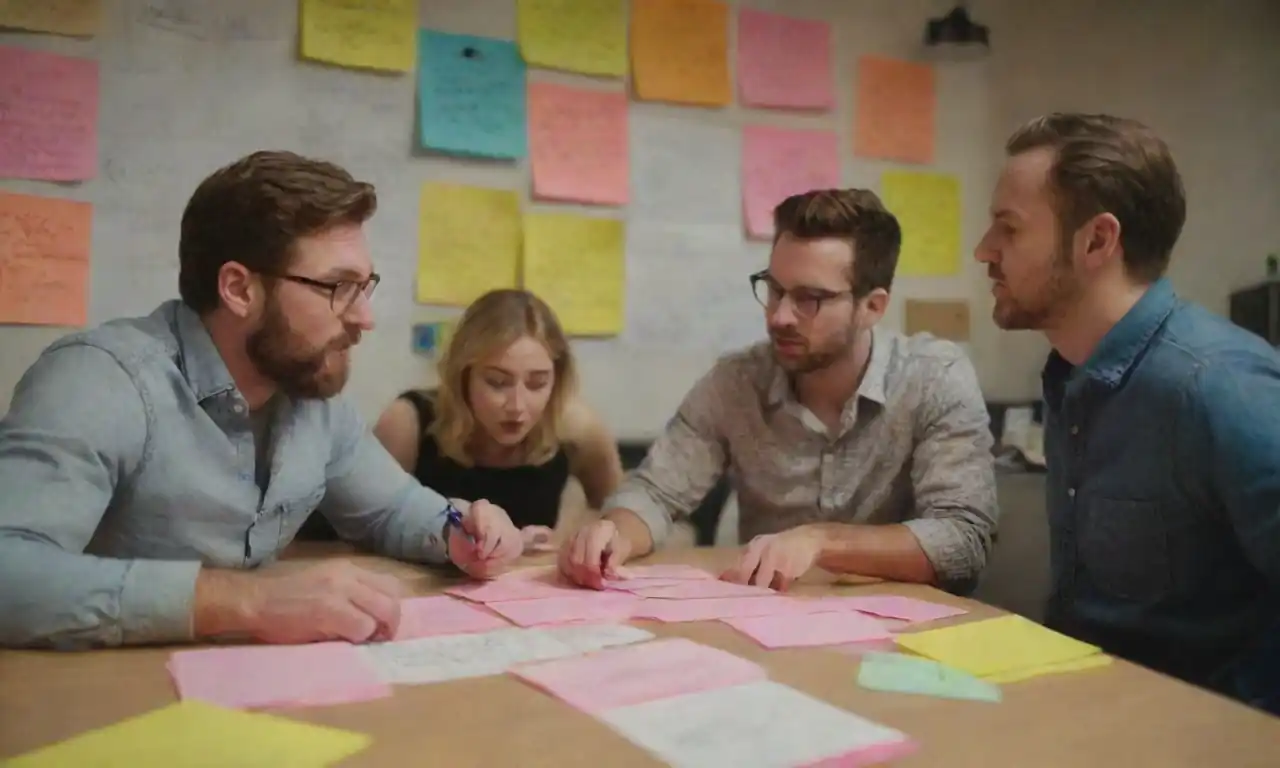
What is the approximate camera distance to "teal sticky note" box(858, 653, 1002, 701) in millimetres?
893

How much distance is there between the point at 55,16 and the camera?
1676mm

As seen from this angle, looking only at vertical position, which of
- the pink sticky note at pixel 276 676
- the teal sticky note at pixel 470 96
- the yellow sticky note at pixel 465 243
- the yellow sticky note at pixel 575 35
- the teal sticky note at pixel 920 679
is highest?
the yellow sticky note at pixel 575 35

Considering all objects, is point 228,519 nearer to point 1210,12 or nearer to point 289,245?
point 289,245

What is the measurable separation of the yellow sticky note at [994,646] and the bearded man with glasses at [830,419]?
0.38 meters

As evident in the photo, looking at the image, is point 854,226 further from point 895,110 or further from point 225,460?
point 225,460

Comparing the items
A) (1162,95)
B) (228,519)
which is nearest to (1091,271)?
(228,519)

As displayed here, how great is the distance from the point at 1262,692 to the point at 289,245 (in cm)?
125

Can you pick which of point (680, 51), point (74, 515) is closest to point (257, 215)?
point (74, 515)

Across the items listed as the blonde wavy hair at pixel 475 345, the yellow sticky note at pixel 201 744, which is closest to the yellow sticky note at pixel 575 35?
the blonde wavy hair at pixel 475 345

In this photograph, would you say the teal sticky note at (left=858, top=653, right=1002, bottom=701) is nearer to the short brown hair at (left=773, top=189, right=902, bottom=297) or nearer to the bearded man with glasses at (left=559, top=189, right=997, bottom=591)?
the bearded man with glasses at (left=559, top=189, right=997, bottom=591)

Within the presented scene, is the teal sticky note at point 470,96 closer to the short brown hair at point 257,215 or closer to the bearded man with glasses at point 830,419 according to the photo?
the bearded man with glasses at point 830,419

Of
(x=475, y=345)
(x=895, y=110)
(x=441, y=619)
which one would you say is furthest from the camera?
(x=895, y=110)

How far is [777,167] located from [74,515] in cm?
168

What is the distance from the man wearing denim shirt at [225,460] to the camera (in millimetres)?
960
